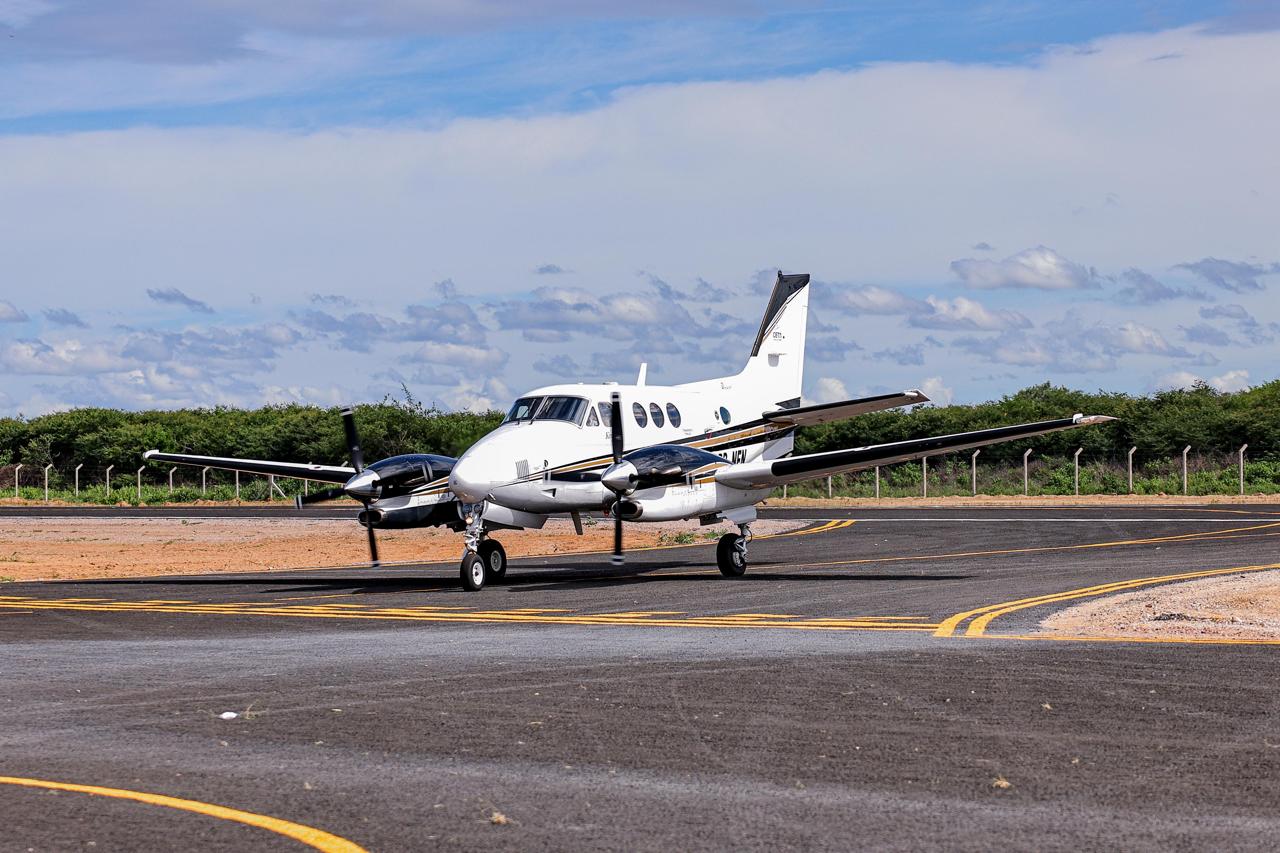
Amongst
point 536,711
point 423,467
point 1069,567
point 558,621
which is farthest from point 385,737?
point 1069,567

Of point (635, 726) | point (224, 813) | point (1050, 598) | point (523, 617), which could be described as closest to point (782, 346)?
point (1050, 598)

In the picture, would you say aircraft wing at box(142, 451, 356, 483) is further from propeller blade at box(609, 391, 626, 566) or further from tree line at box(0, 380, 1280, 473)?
tree line at box(0, 380, 1280, 473)

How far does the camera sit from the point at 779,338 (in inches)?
1329

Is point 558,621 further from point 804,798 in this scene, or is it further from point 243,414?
point 243,414

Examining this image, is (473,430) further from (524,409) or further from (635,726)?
(635,726)

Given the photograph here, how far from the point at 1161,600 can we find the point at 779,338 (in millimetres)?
14170

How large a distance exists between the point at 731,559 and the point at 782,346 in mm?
7819

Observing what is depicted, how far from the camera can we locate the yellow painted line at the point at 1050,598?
59.3 feet

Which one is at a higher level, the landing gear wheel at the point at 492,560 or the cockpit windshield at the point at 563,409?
the cockpit windshield at the point at 563,409

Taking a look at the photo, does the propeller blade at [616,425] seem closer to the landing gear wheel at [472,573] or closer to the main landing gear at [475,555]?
the main landing gear at [475,555]

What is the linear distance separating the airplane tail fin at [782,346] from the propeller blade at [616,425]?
583 centimetres

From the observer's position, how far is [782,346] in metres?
33.7

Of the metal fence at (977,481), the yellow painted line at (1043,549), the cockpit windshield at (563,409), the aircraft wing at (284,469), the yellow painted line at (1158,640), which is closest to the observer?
the yellow painted line at (1158,640)

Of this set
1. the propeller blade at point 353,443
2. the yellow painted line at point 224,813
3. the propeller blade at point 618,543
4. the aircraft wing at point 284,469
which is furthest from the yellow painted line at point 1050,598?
the aircraft wing at point 284,469
